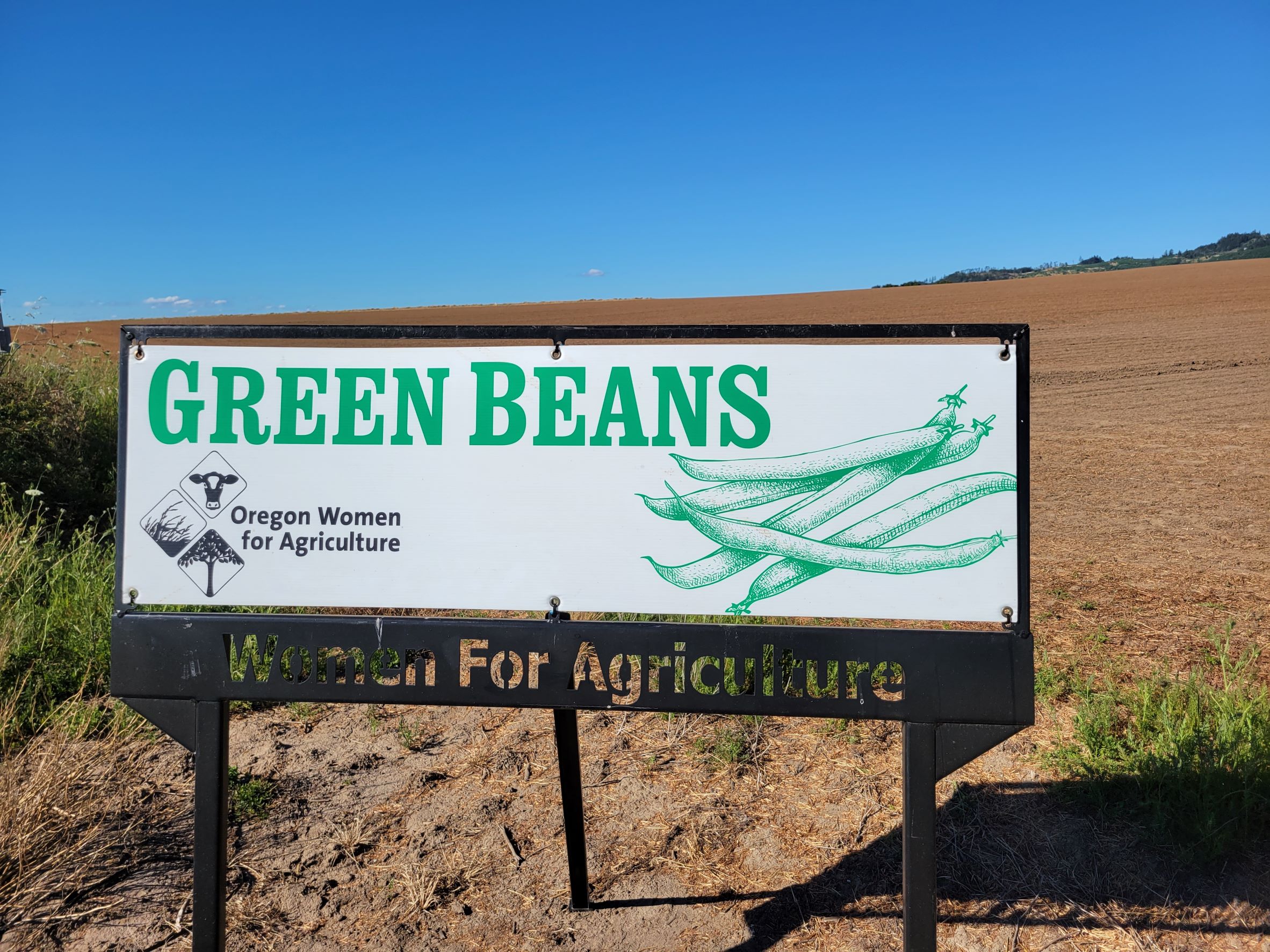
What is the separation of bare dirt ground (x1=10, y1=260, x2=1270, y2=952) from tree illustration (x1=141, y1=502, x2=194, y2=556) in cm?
122

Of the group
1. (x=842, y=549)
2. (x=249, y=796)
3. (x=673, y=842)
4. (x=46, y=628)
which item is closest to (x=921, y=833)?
(x=842, y=549)

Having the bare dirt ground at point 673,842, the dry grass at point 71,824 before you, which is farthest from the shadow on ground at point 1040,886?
the dry grass at point 71,824

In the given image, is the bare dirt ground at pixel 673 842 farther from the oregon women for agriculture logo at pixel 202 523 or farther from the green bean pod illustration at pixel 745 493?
the green bean pod illustration at pixel 745 493

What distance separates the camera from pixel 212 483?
6.48ft

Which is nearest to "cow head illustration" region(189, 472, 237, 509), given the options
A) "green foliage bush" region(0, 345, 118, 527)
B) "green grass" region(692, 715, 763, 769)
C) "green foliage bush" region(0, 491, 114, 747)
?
"green foliage bush" region(0, 491, 114, 747)

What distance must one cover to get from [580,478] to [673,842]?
172cm

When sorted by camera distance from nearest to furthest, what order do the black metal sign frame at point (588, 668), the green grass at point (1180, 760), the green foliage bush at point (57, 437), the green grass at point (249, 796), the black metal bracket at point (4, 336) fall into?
1. the black metal sign frame at point (588, 668)
2. the green grass at point (1180, 760)
3. the green grass at point (249, 796)
4. the green foliage bush at point (57, 437)
5. the black metal bracket at point (4, 336)

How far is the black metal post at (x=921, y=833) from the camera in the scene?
183cm

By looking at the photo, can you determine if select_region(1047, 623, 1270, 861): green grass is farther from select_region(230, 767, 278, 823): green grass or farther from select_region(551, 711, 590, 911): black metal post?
select_region(230, 767, 278, 823): green grass

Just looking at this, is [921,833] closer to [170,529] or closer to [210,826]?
[210,826]

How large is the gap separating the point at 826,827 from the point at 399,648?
1.89 m

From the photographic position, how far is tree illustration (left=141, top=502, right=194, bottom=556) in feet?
6.48

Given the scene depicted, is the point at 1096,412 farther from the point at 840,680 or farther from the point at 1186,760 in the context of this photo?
the point at 840,680

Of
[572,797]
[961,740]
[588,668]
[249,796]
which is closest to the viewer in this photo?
[961,740]
